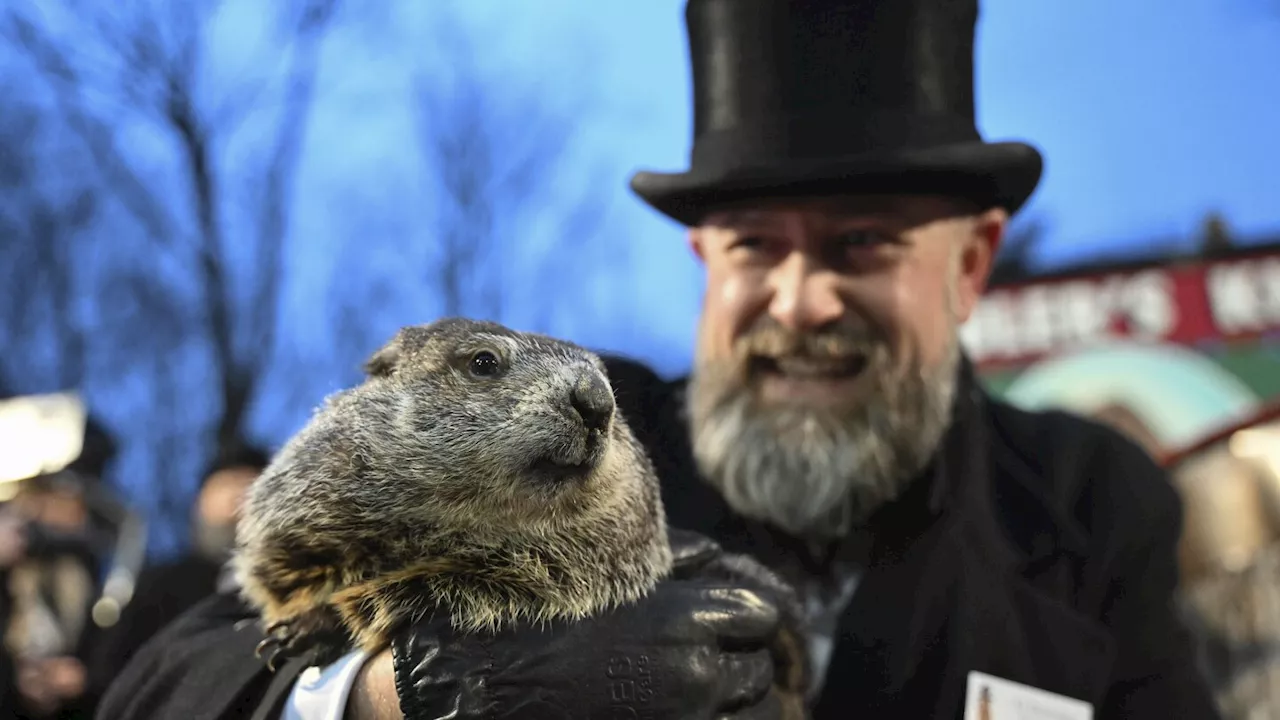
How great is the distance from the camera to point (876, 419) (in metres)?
1.92

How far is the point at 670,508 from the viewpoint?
1.98m

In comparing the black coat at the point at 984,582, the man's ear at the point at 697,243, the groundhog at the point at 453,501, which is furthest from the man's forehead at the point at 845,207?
the groundhog at the point at 453,501

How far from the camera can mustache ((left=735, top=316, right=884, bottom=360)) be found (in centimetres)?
184

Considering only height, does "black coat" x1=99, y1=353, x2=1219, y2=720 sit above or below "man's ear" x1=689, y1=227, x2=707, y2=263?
below

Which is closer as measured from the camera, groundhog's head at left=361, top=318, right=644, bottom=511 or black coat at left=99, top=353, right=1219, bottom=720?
groundhog's head at left=361, top=318, right=644, bottom=511

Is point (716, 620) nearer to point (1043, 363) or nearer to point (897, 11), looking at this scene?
point (897, 11)

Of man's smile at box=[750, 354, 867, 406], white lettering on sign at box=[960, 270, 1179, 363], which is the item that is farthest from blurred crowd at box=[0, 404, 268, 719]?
white lettering on sign at box=[960, 270, 1179, 363]

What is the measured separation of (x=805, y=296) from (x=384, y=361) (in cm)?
91

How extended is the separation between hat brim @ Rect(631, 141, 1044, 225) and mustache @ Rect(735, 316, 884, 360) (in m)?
0.28

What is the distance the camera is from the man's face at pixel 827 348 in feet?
5.98

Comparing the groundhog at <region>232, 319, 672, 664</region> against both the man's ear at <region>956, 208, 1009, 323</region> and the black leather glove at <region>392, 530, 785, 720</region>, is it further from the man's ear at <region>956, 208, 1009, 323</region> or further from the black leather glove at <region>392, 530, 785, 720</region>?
the man's ear at <region>956, 208, 1009, 323</region>

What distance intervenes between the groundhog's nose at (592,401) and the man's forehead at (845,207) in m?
0.87

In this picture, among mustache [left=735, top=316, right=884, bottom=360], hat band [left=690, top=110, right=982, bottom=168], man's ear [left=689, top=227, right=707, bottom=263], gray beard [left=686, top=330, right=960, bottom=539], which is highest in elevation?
hat band [left=690, top=110, right=982, bottom=168]

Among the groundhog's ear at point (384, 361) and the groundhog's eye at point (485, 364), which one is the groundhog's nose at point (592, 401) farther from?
the groundhog's ear at point (384, 361)
